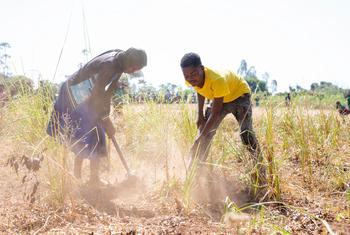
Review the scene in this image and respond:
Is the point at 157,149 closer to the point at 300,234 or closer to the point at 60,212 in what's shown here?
the point at 60,212

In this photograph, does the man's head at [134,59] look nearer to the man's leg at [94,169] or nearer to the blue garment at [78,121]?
the blue garment at [78,121]

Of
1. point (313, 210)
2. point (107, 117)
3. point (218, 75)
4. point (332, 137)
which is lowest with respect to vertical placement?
point (313, 210)

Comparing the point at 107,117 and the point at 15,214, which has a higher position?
the point at 107,117

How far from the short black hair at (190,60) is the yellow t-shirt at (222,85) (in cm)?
19

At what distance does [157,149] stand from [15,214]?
194 centimetres

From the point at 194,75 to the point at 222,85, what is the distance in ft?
0.85

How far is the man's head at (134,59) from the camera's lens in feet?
8.94

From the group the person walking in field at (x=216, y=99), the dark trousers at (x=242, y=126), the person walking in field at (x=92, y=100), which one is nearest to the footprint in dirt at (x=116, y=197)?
the person walking in field at (x=92, y=100)

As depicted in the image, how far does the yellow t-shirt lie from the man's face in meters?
0.07

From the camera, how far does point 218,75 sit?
277 centimetres

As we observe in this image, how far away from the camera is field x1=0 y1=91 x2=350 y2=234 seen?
7.04 ft

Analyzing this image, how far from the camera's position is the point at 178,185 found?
2818mm

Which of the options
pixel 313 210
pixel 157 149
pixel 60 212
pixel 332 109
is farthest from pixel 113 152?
pixel 332 109

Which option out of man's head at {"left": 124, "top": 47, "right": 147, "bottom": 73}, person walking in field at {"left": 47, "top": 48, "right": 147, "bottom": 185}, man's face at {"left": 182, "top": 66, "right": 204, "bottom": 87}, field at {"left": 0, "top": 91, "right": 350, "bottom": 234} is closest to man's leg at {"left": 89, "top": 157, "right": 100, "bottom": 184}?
person walking in field at {"left": 47, "top": 48, "right": 147, "bottom": 185}
